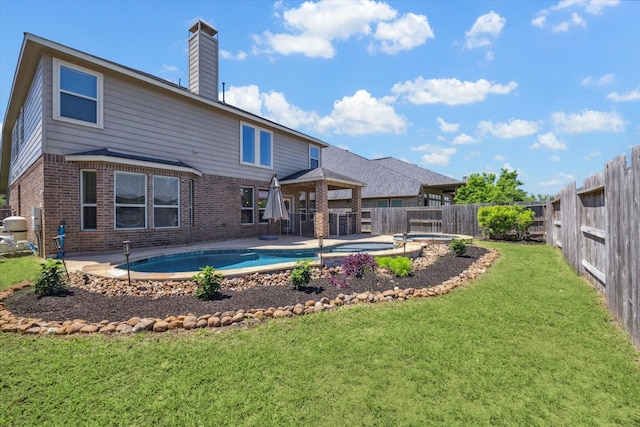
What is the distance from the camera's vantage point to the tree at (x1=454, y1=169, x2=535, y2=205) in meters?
25.6

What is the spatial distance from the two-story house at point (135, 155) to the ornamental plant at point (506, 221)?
21.9 ft

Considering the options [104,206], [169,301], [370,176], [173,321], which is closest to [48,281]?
[169,301]

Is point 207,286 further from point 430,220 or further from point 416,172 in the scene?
point 416,172

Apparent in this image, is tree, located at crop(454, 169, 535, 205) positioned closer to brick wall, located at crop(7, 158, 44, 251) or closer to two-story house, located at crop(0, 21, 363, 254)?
two-story house, located at crop(0, 21, 363, 254)

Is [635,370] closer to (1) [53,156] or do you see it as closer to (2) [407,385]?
(2) [407,385]

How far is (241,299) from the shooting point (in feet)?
16.1

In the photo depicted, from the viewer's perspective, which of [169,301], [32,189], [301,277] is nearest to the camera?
[169,301]

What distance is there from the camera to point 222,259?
917 centimetres

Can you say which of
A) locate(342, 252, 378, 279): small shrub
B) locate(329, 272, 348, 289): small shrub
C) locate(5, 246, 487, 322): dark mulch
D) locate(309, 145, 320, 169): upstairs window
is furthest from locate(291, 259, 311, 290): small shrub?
locate(309, 145, 320, 169): upstairs window

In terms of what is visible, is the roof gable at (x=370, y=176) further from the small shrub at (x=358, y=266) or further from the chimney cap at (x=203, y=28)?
the small shrub at (x=358, y=266)

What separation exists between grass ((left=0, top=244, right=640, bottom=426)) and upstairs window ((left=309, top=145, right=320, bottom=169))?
14861 mm

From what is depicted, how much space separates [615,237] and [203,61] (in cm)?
1471

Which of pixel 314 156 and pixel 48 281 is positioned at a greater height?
pixel 314 156

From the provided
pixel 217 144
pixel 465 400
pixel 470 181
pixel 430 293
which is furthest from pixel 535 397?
pixel 470 181
